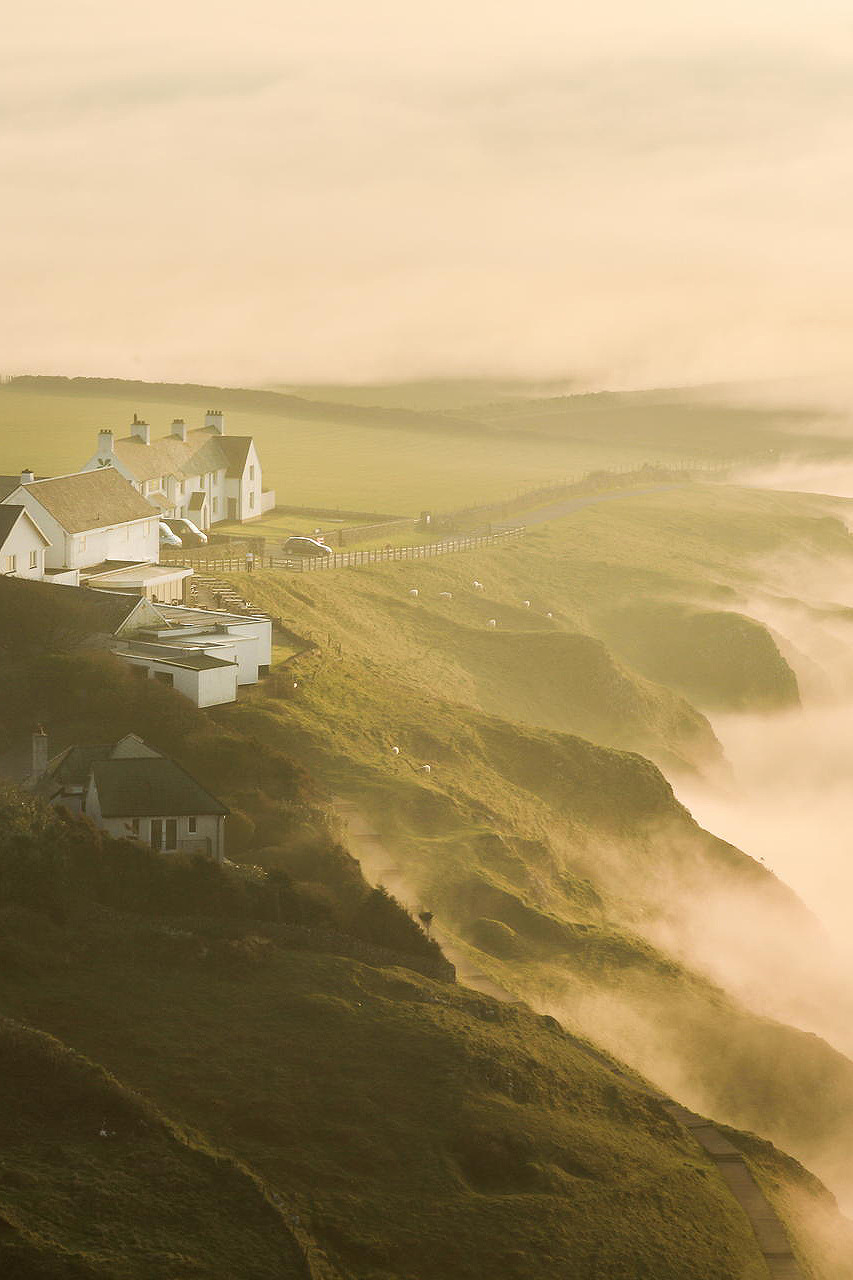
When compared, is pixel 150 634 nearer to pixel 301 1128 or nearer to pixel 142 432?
pixel 301 1128

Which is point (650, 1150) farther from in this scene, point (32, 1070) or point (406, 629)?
point (406, 629)

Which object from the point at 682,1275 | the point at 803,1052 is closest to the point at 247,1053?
the point at 682,1275

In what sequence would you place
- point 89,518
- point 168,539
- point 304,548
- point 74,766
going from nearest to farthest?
point 74,766, point 89,518, point 168,539, point 304,548

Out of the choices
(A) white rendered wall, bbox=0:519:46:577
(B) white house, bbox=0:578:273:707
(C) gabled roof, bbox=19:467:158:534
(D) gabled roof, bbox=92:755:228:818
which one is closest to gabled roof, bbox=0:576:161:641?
(B) white house, bbox=0:578:273:707

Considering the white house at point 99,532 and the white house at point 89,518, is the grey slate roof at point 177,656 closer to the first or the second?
the white house at point 99,532

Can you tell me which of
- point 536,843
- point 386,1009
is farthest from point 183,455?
point 386,1009

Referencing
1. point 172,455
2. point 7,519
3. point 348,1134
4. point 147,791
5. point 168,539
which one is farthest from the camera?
point 172,455

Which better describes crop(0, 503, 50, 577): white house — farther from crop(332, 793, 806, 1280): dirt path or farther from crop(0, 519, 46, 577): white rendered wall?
crop(332, 793, 806, 1280): dirt path
